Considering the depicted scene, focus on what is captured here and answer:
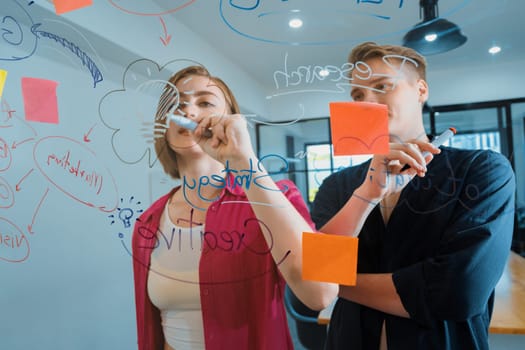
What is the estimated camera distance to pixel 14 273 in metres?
0.75

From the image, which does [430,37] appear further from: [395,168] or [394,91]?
[395,168]

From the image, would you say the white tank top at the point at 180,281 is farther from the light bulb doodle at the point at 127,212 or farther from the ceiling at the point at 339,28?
the ceiling at the point at 339,28

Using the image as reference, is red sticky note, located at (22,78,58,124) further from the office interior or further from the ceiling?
the ceiling

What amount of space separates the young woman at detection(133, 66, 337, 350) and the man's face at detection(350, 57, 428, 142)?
0.18 metres

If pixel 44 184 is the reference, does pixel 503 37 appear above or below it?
above

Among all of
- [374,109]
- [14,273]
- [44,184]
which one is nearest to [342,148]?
[374,109]

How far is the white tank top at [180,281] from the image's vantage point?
0.56 metres

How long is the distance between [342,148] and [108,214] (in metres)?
0.46

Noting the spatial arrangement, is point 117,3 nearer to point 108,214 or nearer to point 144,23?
point 144,23

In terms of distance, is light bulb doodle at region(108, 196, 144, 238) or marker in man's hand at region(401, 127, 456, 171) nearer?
marker in man's hand at region(401, 127, 456, 171)

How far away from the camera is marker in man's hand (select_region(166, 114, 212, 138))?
531 mm

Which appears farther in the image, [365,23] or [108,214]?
[108,214]

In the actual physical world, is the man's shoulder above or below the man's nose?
below

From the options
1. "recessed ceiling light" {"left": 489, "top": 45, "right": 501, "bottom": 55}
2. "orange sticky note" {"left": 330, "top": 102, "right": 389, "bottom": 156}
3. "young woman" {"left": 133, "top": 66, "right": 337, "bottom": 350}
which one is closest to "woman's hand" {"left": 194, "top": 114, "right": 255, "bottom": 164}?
"young woman" {"left": 133, "top": 66, "right": 337, "bottom": 350}
